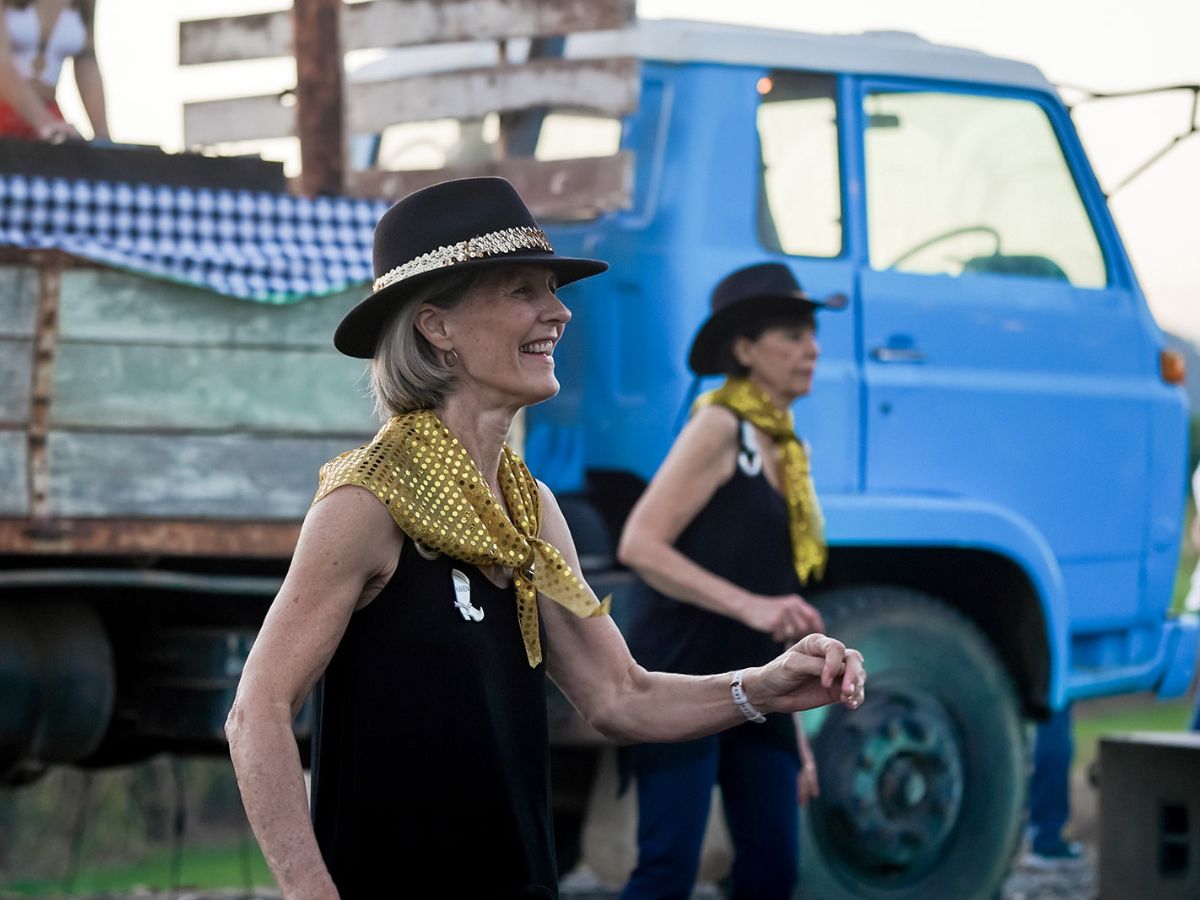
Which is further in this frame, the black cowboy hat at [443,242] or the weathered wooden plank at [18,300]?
the weathered wooden plank at [18,300]

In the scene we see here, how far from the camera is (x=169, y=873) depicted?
445 inches

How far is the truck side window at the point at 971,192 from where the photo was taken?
19.9 feet

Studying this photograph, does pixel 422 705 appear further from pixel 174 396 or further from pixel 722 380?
pixel 722 380

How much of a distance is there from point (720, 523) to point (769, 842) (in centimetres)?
74

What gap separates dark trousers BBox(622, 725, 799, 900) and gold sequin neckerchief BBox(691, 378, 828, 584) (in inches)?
18.9

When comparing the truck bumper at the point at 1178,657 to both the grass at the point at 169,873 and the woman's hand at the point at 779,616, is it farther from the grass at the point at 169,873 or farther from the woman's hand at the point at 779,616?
the grass at the point at 169,873

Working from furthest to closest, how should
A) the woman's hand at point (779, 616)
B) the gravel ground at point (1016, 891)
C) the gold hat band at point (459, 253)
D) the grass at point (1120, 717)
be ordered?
the grass at point (1120, 717) → the gravel ground at point (1016, 891) → the woman's hand at point (779, 616) → the gold hat band at point (459, 253)

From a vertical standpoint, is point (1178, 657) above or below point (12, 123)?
below

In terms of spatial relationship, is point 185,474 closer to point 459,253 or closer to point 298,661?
point 459,253

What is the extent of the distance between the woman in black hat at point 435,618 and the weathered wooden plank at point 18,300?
7.27ft

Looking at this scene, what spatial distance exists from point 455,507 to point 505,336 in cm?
29

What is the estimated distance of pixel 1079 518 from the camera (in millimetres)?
6391

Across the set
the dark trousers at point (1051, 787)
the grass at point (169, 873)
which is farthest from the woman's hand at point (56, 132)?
the grass at point (169, 873)

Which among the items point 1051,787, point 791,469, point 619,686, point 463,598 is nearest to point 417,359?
point 463,598
